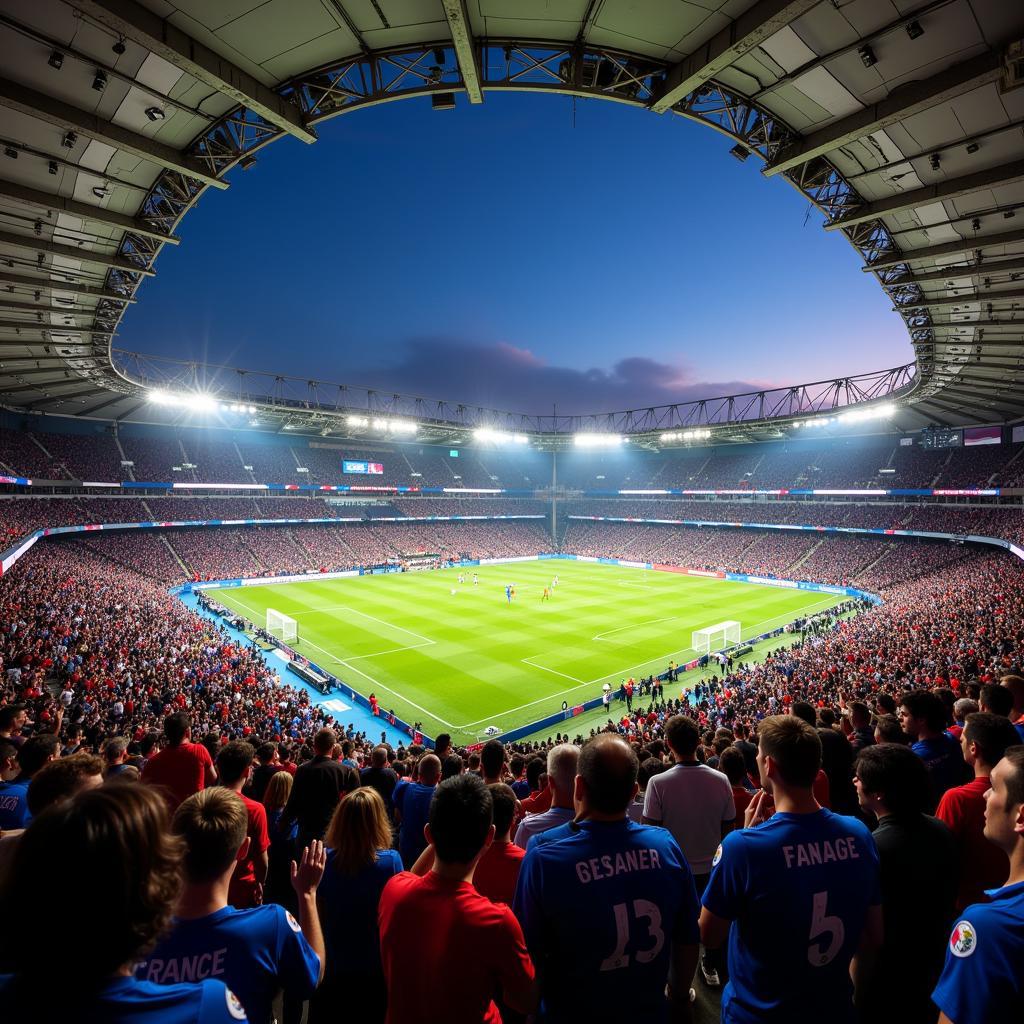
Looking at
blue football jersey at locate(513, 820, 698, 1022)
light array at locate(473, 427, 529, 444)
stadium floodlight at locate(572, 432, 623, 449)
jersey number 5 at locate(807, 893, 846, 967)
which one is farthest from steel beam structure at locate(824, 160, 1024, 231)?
stadium floodlight at locate(572, 432, 623, 449)

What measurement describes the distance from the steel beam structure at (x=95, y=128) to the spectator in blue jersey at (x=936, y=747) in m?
16.7

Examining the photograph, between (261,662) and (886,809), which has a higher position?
(886,809)

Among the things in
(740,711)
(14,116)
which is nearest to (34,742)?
(14,116)

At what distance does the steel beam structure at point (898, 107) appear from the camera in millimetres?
9164

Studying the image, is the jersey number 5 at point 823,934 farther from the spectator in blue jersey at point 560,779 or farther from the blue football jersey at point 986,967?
the spectator in blue jersey at point 560,779

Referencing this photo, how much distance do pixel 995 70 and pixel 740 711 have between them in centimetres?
1785

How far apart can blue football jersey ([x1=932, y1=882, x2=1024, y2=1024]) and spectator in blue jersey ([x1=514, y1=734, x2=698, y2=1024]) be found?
41.3 inches

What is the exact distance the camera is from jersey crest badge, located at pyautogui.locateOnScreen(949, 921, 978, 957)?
2266 millimetres

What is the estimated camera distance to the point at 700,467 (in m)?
78.8

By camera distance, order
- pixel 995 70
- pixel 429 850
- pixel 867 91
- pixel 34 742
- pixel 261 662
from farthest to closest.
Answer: pixel 261 662 < pixel 867 91 < pixel 995 70 < pixel 34 742 < pixel 429 850

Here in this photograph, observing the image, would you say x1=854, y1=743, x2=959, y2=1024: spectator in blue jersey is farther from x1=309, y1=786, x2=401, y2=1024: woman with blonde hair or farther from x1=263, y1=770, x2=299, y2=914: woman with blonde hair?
x1=263, y1=770, x2=299, y2=914: woman with blonde hair

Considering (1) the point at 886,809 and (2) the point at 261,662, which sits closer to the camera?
(1) the point at 886,809

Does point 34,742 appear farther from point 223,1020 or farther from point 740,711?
point 740,711

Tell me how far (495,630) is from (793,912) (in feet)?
107
